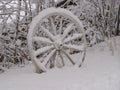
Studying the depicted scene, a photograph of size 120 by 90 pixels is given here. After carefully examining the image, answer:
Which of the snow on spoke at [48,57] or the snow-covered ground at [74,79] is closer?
Result: the snow-covered ground at [74,79]

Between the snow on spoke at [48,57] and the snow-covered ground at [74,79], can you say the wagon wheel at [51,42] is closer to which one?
the snow on spoke at [48,57]

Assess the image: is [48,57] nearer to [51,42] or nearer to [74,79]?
[51,42]

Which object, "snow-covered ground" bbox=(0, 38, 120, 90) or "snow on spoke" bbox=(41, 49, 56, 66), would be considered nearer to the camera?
"snow-covered ground" bbox=(0, 38, 120, 90)

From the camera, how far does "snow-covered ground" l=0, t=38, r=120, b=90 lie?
13.2 ft

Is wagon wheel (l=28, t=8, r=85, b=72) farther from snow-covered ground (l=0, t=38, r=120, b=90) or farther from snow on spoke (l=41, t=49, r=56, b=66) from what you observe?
snow-covered ground (l=0, t=38, r=120, b=90)

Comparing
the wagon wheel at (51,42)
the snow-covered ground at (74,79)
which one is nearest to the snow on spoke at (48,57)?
the wagon wheel at (51,42)

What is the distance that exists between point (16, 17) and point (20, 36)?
0.50 metres

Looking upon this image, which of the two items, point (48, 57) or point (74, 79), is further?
point (48, 57)

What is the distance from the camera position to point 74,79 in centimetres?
434

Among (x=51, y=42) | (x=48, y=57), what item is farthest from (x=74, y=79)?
(x=51, y=42)

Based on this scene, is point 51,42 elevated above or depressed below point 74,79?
above

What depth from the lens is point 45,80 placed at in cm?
436

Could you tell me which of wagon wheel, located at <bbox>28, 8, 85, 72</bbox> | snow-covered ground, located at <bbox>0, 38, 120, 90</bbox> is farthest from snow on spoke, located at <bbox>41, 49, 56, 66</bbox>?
snow-covered ground, located at <bbox>0, 38, 120, 90</bbox>

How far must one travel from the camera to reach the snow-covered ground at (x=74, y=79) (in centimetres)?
403
